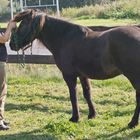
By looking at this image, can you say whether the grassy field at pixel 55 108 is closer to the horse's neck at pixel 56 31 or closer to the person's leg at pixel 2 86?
the person's leg at pixel 2 86

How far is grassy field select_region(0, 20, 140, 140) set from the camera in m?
5.94

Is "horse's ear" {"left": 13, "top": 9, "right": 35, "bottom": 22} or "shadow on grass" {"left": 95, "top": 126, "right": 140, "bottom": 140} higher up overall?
"horse's ear" {"left": 13, "top": 9, "right": 35, "bottom": 22}

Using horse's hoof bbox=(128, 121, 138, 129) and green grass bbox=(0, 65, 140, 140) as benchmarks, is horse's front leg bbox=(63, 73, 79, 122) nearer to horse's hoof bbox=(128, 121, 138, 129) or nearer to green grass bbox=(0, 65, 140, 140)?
green grass bbox=(0, 65, 140, 140)

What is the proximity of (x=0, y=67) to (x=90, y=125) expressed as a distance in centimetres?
169

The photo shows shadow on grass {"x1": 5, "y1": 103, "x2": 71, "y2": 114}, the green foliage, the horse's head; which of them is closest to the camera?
the horse's head

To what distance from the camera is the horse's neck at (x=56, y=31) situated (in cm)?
647

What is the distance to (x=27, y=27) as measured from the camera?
639 cm

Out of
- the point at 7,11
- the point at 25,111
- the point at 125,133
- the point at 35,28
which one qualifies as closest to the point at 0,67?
the point at 35,28

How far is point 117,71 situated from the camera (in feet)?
19.6

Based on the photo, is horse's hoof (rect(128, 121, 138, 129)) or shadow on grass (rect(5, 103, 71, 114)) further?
shadow on grass (rect(5, 103, 71, 114))

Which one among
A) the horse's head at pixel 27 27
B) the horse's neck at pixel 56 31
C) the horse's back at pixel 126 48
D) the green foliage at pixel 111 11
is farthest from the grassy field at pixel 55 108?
the green foliage at pixel 111 11

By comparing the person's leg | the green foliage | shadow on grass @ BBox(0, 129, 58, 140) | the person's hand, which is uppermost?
the person's hand

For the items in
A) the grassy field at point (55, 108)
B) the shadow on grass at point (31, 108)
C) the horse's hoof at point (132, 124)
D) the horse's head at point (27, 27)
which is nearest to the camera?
the grassy field at point (55, 108)

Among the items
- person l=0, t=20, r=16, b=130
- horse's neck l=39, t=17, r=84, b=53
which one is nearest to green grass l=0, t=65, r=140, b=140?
person l=0, t=20, r=16, b=130
